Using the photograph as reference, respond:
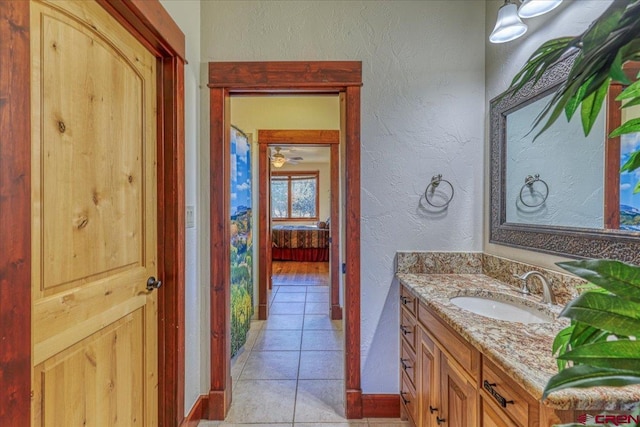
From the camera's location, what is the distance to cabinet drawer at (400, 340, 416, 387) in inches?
67.4

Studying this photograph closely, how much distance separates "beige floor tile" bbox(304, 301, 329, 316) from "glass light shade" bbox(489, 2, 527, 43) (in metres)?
3.18

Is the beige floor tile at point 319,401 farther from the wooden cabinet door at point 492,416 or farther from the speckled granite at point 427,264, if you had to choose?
the wooden cabinet door at point 492,416

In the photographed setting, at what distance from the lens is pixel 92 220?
119 centimetres

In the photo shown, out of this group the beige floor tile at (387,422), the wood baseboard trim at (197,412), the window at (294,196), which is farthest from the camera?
the window at (294,196)

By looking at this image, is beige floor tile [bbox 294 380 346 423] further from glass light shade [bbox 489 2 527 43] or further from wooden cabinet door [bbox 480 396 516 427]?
glass light shade [bbox 489 2 527 43]

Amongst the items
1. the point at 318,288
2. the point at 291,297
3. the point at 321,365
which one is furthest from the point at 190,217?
the point at 318,288

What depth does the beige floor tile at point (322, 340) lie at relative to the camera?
2.94 metres

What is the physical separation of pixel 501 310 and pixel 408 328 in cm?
49

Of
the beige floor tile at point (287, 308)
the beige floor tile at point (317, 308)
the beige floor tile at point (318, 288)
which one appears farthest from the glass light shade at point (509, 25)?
the beige floor tile at point (318, 288)

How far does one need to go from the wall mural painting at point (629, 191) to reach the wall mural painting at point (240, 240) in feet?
7.52

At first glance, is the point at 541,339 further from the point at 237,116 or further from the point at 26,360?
the point at 237,116

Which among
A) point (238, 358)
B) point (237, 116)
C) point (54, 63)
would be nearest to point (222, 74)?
point (54, 63)

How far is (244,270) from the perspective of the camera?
2.99 meters

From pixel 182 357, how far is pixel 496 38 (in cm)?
227
